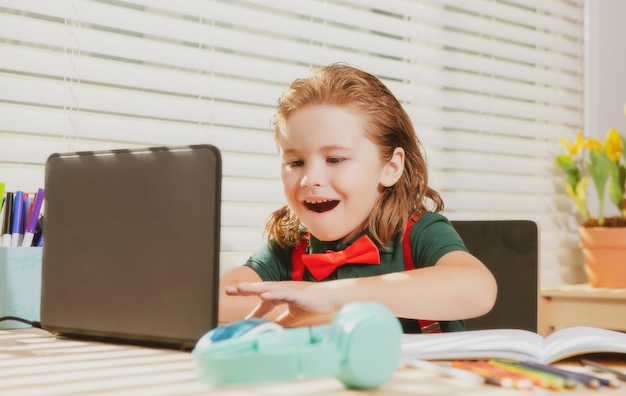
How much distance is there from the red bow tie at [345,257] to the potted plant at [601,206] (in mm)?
1115

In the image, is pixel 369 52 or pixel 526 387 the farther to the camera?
pixel 369 52

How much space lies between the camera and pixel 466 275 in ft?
3.09

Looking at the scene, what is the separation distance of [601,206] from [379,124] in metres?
1.15

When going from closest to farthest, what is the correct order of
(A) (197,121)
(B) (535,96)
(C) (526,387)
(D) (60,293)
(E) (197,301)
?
(C) (526,387), (E) (197,301), (D) (60,293), (A) (197,121), (B) (535,96)

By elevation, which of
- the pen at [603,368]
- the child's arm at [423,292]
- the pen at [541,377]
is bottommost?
the pen at [603,368]

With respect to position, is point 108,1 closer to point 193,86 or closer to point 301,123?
point 193,86

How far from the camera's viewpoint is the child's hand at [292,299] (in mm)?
752

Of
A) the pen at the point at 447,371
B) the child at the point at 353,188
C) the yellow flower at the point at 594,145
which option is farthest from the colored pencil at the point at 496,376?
the yellow flower at the point at 594,145

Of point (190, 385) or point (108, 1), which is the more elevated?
point (108, 1)

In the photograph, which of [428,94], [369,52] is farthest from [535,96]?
[369,52]

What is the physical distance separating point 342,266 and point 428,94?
0.99 meters

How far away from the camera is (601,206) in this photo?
6.80 feet

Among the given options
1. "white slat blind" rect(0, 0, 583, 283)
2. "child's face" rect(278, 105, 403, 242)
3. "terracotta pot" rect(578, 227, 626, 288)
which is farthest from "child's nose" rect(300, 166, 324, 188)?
"terracotta pot" rect(578, 227, 626, 288)

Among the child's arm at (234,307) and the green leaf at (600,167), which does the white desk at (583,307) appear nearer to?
the green leaf at (600,167)
